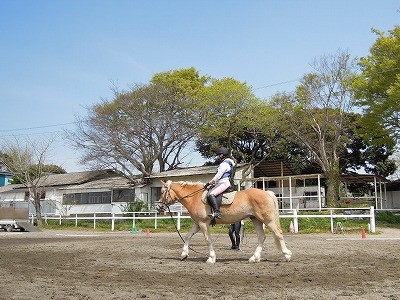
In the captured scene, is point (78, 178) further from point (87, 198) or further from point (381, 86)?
point (381, 86)

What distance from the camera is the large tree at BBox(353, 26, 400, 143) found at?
28.7 meters

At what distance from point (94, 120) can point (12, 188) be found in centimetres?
2028

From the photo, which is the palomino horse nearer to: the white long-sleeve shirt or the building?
the white long-sleeve shirt

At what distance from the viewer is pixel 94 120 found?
41812mm

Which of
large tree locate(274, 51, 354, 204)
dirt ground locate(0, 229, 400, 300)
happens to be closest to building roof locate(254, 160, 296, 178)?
large tree locate(274, 51, 354, 204)

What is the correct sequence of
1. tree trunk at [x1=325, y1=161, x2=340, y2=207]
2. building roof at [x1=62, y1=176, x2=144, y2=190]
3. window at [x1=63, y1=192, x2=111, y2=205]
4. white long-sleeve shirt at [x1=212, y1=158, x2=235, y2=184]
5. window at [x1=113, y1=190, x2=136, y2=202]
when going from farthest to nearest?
window at [x1=63, y1=192, x2=111, y2=205]
window at [x1=113, y1=190, x2=136, y2=202]
building roof at [x1=62, y1=176, x2=144, y2=190]
tree trunk at [x1=325, y1=161, x2=340, y2=207]
white long-sleeve shirt at [x1=212, y1=158, x2=235, y2=184]

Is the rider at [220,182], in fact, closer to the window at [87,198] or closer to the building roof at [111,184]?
the building roof at [111,184]

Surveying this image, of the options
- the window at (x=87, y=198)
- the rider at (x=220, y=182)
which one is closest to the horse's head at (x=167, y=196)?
the rider at (x=220, y=182)

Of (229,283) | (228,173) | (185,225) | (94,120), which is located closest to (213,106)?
(94,120)

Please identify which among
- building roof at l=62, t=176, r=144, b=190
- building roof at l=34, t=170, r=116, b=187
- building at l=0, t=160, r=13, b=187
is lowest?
building roof at l=62, t=176, r=144, b=190

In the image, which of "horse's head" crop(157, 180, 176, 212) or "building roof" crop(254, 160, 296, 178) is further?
"building roof" crop(254, 160, 296, 178)

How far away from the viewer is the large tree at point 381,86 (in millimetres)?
28678

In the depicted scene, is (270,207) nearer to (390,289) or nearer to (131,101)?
(390,289)

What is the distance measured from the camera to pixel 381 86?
98.2 ft
